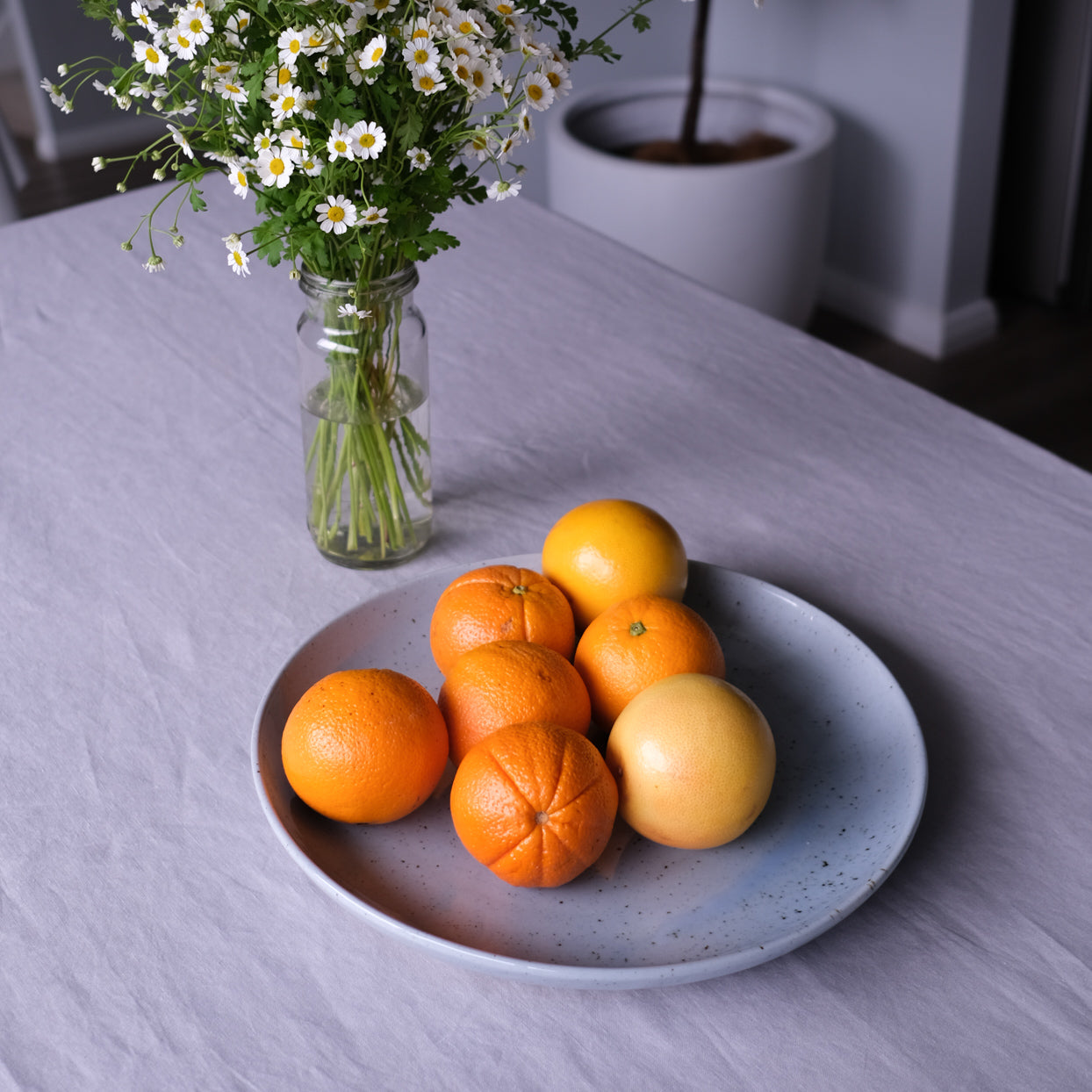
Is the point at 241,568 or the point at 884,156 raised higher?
the point at 241,568

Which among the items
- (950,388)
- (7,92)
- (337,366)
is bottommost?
(950,388)

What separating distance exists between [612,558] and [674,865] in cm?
19

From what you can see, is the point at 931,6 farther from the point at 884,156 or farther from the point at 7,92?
the point at 7,92

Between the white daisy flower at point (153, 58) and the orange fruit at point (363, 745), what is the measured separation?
1.14ft

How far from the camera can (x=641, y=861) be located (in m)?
0.66

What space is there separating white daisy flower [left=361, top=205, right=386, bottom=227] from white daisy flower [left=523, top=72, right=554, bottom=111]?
0.10 meters

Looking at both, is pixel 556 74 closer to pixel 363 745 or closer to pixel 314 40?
pixel 314 40

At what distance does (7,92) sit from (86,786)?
12.7ft

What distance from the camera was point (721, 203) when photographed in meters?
2.30

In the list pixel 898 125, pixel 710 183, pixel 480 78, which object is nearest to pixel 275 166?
pixel 480 78

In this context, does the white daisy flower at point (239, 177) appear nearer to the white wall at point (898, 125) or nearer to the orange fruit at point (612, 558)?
the orange fruit at point (612, 558)

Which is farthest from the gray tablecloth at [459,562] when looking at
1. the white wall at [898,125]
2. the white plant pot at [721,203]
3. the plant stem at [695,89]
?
the white wall at [898,125]

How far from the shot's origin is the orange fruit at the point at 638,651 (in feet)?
2.24

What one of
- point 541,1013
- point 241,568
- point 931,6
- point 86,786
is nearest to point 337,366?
point 241,568
